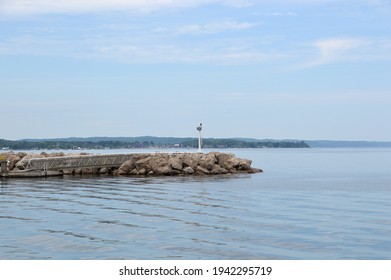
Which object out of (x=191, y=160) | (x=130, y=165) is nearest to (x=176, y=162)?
(x=191, y=160)

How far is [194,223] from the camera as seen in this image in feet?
82.1

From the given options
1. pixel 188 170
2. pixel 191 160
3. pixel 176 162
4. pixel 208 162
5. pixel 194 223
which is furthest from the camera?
pixel 191 160

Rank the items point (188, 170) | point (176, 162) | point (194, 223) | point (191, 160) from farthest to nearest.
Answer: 1. point (191, 160)
2. point (176, 162)
3. point (188, 170)
4. point (194, 223)

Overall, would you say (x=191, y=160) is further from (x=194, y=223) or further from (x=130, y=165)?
(x=194, y=223)

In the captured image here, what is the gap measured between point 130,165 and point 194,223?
121 ft

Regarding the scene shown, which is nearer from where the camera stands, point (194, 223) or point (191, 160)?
point (194, 223)

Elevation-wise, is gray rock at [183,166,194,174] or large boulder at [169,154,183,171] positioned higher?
large boulder at [169,154,183,171]

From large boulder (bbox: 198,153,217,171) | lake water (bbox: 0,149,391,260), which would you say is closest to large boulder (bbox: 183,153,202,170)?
large boulder (bbox: 198,153,217,171)

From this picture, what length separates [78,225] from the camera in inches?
967

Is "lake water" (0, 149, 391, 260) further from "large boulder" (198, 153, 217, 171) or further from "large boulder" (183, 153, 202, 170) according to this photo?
"large boulder" (198, 153, 217, 171)

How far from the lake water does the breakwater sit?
56.8ft

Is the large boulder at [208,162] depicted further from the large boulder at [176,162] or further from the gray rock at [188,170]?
the large boulder at [176,162]

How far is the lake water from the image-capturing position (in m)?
19.0
